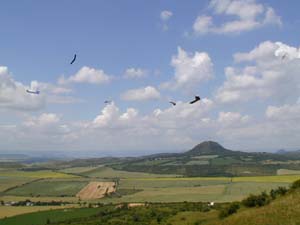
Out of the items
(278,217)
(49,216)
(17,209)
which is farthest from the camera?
(17,209)

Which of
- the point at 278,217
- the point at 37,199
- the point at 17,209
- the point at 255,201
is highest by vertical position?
the point at 278,217

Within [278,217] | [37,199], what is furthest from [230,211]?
[37,199]

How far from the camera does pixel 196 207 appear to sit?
126438 mm

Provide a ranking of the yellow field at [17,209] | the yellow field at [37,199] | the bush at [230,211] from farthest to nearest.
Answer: the yellow field at [37,199] → the yellow field at [17,209] → the bush at [230,211]

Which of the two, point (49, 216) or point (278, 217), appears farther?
point (49, 216)

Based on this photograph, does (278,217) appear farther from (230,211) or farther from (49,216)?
(49,216)

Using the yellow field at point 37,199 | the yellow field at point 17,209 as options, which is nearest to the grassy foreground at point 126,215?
the yellow field at point 17,209

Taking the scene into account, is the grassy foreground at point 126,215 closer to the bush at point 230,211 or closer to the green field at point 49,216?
the green field at point 49,216

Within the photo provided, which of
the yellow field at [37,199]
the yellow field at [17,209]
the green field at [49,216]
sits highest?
the yellow field at [37,199]

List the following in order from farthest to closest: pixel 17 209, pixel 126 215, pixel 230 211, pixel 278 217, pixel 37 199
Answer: pixel 37 199
pixel 17 209
pixel 126 215
pixel 230 211
pixel 278 217

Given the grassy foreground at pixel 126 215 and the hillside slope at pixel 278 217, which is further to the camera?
the grassy foreground at pixel 126 215

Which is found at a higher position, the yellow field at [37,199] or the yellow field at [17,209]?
the yellow field at [37,199]

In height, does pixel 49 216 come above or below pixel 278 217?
below

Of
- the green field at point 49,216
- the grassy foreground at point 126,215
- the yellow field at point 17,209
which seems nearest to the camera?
the grassy foreground at point 126,215
